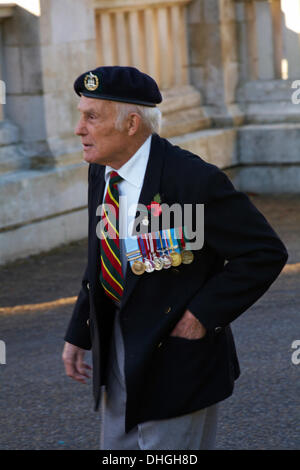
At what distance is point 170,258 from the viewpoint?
3.20 m

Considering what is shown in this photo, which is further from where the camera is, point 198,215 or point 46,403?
point 46,403

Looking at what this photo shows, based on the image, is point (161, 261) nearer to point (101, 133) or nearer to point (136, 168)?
point (136, 168)

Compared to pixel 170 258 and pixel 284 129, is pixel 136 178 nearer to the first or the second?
pixel 170 258

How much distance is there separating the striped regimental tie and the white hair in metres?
0.17

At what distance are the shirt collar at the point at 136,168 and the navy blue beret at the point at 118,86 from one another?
0.16 metres

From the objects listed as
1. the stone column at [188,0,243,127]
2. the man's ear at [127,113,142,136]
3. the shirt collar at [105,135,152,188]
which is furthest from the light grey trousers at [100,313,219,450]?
the stone column at [188,0,243,127]

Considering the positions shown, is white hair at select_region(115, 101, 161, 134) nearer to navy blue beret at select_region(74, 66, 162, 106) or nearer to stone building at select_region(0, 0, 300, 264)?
navy blue beret at select_region(74, 66, 162, 106)

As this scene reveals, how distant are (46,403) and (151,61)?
5.76 m

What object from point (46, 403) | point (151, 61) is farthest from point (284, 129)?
point (46, 403)

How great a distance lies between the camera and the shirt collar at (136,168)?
330cm

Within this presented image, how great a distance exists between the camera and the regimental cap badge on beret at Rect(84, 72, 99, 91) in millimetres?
3281

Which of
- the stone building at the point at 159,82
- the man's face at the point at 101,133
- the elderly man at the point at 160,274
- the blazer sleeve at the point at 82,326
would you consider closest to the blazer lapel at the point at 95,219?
the elderly man at the point at 160,274

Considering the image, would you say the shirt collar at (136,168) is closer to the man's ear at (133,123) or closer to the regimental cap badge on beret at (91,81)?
the man's ear at (133,123)

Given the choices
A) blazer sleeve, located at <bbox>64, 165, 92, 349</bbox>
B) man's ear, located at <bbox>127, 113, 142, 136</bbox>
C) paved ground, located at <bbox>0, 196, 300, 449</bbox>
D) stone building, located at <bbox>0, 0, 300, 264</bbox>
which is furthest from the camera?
stone building, located at <bbox>0, 0, 300, 264</bbox>
